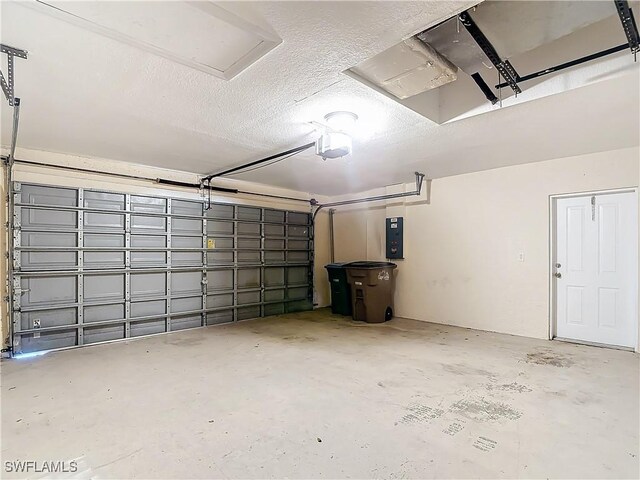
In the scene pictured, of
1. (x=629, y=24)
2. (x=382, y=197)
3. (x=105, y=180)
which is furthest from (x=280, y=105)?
(x=382, y=197)

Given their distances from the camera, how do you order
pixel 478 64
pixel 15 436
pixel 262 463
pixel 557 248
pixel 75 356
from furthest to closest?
1. pixel 557 248
2. pixel 75 356
3. pixel 478 64
4. pixel 15 436
5. pixel 262 463

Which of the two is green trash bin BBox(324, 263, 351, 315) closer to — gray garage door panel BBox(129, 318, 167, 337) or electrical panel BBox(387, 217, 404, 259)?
electrical panel BBox(387, 217, 404, 259)

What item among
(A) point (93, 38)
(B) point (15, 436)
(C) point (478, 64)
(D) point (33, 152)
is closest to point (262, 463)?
(B) point (15, 436)

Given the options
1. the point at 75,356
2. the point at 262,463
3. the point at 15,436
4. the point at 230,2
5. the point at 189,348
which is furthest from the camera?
the point at 189,348

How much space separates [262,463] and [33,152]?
4.47m

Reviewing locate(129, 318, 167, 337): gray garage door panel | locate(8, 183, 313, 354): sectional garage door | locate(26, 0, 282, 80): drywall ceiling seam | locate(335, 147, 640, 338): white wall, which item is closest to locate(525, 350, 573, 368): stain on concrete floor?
locate(335, 147, 640, 338): white wall

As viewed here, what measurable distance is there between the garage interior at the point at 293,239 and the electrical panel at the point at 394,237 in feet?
0.14

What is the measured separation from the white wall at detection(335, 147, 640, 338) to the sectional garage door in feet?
8.63

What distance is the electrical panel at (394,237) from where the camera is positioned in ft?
19.5

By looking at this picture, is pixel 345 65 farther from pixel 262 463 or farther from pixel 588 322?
pixel 588 322

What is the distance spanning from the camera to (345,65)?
2.15m

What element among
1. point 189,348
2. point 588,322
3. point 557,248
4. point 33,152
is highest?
point 33,152

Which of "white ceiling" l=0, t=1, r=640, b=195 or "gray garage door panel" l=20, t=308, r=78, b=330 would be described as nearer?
"white ceiling" l=0, t=1, r=640, b=195

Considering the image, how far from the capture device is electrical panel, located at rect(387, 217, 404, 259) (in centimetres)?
595
